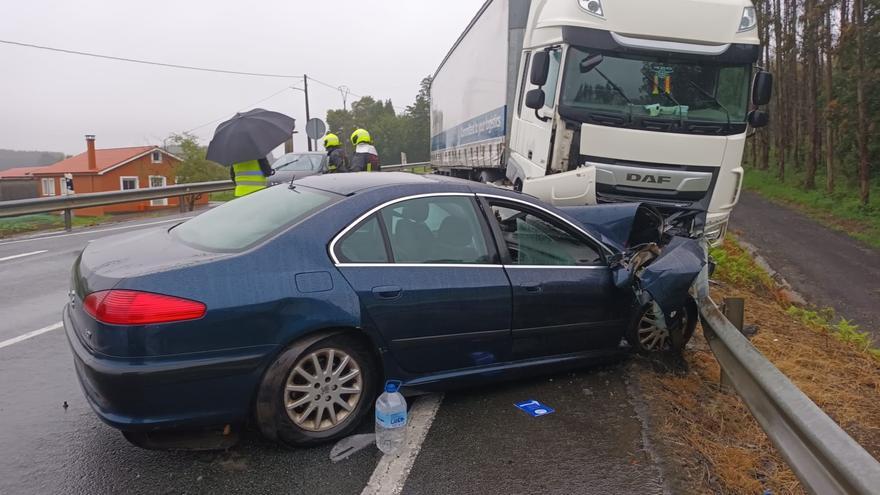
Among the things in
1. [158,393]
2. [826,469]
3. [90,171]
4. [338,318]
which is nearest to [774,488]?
[826,469]

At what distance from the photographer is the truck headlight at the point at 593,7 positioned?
722 centimetres

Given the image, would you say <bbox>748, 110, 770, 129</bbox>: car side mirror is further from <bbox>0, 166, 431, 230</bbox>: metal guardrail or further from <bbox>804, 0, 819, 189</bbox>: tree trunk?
<bbox>804, 0, 819, 189</bbox>: tree trunk

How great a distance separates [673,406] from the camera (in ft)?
13.1

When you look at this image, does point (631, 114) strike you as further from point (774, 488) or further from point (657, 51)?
point (774, 488)

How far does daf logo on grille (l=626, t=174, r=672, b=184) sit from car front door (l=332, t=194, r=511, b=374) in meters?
3.88

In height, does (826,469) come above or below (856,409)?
above

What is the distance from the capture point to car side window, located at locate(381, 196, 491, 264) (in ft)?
12.2

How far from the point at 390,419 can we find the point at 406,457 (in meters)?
0.22

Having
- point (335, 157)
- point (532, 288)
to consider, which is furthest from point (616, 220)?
point (335, 157)

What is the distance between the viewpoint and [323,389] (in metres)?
3.35

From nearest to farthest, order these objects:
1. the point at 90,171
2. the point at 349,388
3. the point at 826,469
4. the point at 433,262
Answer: the point at 826,469, the point at 349,388, the point at 433,262, the point at 90,171

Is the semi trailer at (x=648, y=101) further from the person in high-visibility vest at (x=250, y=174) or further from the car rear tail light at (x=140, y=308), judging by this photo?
the car rear tail light at (x=140, y=308)

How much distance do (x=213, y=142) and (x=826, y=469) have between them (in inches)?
263

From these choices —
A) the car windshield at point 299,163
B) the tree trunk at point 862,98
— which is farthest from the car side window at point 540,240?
the tree trunk at point 862,98
